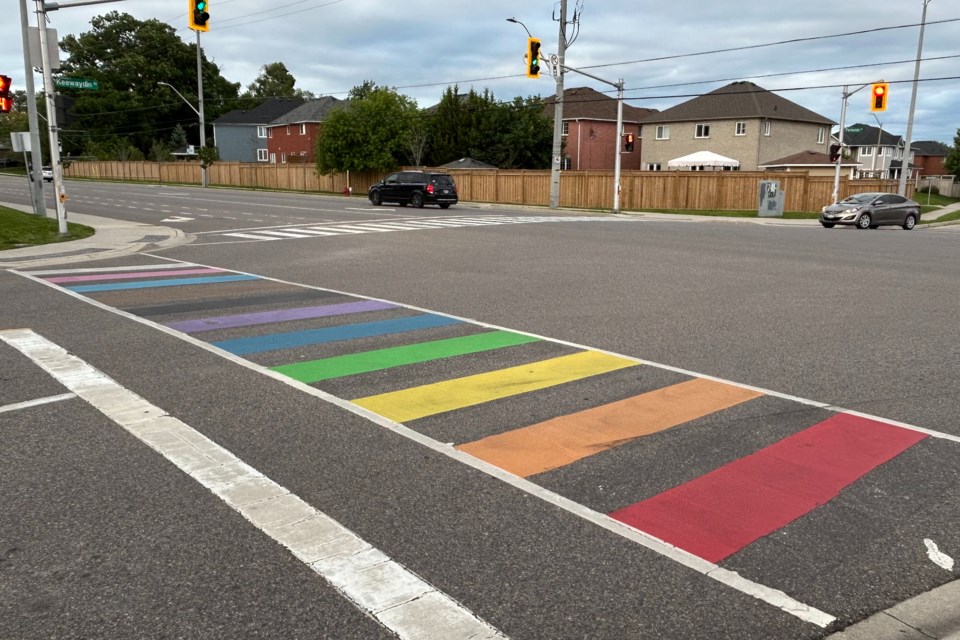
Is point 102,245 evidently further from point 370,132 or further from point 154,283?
point 370,132

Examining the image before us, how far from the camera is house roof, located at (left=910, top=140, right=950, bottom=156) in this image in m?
104

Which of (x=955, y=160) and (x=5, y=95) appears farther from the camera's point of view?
(x=955, y=160)

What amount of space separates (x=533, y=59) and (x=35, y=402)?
25.6m

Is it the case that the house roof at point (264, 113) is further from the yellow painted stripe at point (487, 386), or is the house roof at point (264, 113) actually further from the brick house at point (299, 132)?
the yellow painted stripe at point (487, 386)

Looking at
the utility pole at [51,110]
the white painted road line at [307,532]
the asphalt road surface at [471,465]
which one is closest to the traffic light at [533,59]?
the utility pole at [51,110]

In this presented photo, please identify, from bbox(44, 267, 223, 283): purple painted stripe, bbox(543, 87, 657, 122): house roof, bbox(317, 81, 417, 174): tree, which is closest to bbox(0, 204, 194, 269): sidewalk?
bbox(44, 267, 223, 283): purple painted stripe

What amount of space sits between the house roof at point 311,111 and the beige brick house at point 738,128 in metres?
31.6

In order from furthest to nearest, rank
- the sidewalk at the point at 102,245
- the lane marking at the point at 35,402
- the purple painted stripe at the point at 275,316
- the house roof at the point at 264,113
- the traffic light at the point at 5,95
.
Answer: the house roof at the point at 264,113 → the traffic light at the point at 5,95 → the sidewalk at the point at 102,245 → the purple painted stripe at the point at 275,316 → the lane marking at the point at 35,402

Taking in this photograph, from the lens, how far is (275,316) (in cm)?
989

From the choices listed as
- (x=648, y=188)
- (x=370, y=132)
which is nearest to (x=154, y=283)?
(x=648, y=188)

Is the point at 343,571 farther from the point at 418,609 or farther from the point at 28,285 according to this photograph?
the point at 28,285

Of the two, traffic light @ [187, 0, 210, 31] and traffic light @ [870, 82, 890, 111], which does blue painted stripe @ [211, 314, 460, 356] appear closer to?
traffic light @ [187, 0, 210, 31]

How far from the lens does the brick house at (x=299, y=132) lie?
76812 millimetres

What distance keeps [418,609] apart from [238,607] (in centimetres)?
77
